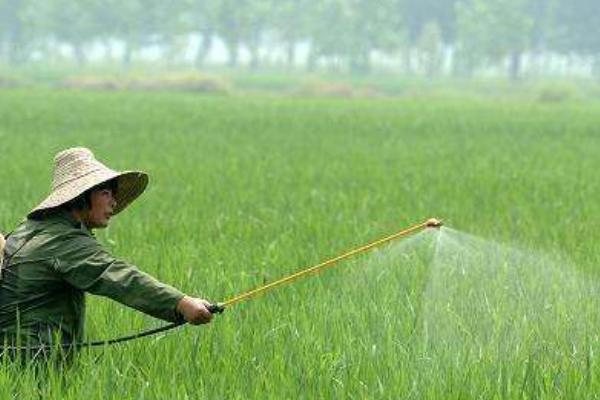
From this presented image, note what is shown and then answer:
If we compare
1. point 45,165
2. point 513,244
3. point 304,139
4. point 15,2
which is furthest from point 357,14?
point 513,244

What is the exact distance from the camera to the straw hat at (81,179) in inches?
136

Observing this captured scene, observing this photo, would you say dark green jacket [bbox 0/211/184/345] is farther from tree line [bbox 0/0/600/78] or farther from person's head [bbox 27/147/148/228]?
tree line [bbox 0/0/600/78]

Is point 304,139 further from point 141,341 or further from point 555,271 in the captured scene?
point 141,341

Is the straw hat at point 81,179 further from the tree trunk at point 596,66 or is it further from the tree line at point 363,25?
the tree trunk at point 596,66

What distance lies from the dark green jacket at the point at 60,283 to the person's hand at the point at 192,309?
20 mm

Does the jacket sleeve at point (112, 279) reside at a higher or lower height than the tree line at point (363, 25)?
higher

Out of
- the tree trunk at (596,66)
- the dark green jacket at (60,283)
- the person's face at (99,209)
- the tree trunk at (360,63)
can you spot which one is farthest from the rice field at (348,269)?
the tree trunk at (596,66)

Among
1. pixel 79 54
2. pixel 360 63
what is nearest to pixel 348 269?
pixel 360 63

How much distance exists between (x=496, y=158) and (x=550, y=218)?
641 centimetres

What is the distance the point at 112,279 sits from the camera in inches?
130

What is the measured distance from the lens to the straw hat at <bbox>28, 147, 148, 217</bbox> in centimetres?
345

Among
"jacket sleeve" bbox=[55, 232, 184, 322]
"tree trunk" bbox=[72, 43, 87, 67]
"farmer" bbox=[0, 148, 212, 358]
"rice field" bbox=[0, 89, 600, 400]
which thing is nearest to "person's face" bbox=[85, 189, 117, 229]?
"farmer" bbox=[0, 148, 212, 358]

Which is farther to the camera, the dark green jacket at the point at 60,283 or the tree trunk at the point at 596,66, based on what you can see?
the tree trunk at the point at 596,66

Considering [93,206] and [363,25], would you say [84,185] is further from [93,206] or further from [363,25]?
[363,25]
